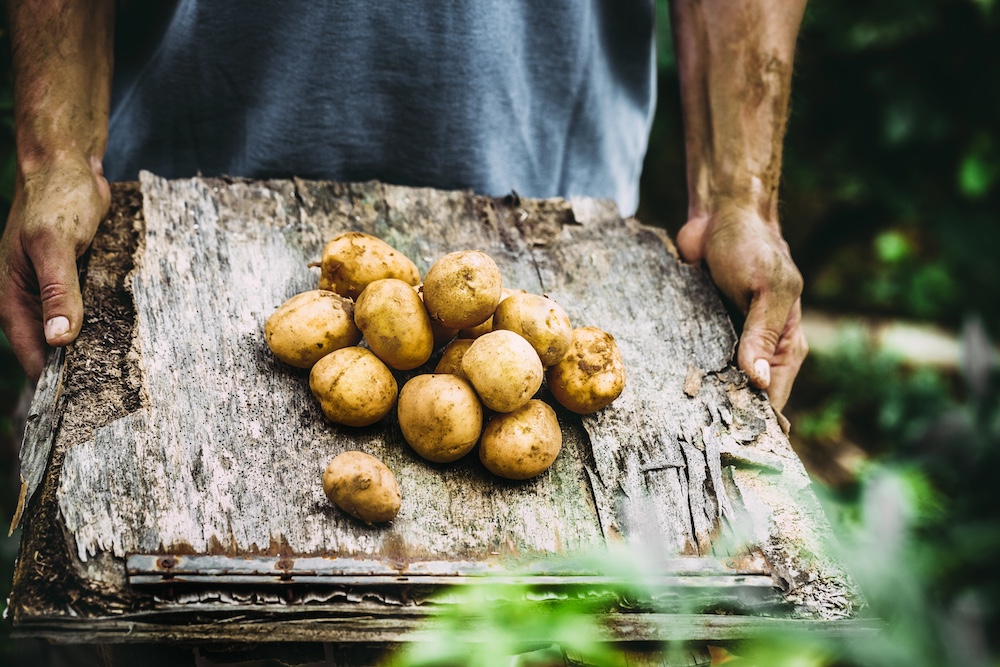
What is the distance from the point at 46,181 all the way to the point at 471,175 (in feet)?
3.83

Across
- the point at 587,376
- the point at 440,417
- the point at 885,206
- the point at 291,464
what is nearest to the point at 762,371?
the point at 587,376

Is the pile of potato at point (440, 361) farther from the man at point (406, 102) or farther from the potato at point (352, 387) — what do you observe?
the man at point (406, 102)

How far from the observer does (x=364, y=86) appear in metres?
2.30

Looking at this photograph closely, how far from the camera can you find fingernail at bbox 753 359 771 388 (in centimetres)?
192

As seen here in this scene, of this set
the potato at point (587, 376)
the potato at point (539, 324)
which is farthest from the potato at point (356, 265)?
the potato at point (587, 376)

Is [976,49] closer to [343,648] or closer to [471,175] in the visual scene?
[471,175]

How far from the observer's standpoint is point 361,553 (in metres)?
1.43

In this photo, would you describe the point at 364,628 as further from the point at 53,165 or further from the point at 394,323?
the point at 53,165

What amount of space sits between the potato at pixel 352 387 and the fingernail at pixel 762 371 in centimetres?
90

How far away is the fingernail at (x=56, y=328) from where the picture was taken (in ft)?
5.46

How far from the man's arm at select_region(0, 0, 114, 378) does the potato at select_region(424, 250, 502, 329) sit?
79 centimetres

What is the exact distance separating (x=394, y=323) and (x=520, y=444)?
36 centimetres

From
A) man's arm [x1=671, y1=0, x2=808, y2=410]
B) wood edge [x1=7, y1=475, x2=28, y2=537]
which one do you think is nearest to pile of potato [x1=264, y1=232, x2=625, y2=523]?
wood edge [x1=7, y1=475, x2=28, y2=537]

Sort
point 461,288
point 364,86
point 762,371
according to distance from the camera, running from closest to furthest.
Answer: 1. point 461,288
2. point 762,371
3. point 364,86
